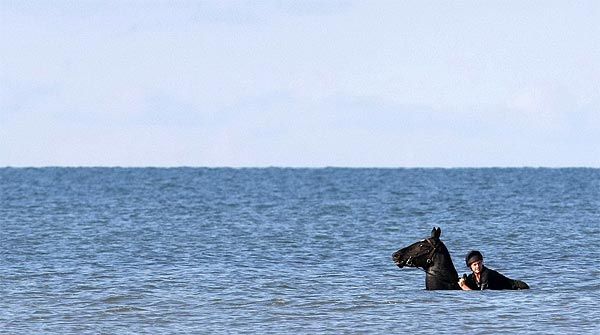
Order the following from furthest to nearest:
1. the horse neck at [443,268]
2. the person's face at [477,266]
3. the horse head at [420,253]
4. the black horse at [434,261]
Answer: the horse neck at [443,268] → the person's face at [477,266] → the black horse at [434,261] → the horse head at [420,253]

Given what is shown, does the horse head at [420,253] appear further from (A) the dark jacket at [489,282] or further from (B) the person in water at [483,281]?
(A) the dark jacket at [489,282]

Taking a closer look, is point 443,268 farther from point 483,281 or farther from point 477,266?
point 483,281

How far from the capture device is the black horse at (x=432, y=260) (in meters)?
22.1

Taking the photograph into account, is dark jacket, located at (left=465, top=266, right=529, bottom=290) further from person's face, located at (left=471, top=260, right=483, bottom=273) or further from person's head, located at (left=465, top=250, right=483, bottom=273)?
person's head, located at (left=465, top=250, right=483, bottom=273)

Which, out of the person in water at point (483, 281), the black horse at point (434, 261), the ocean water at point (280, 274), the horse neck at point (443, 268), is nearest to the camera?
the ocean water at point (280, 274)

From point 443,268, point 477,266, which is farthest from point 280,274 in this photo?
point 477,266

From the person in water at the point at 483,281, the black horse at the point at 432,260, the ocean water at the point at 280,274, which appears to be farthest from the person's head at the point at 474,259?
the ocean water at the point at 280,274

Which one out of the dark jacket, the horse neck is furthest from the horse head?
the dark jacket

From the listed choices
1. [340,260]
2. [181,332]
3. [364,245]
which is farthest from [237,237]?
[181,332]

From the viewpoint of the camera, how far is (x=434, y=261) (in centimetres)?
2277

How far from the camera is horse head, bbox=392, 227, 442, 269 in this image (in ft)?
72.3

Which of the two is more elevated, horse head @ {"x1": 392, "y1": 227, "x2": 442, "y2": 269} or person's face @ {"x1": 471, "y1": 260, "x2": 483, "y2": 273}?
horse head @ {"x1": 392, "y1": 227, "x2": 442, "y2": 269}

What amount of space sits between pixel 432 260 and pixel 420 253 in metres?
0.44

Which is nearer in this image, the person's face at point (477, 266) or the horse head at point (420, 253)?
the horse head at point (420, 253)
